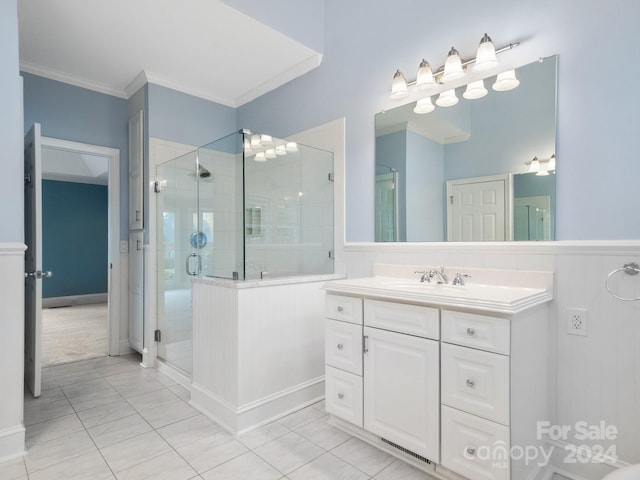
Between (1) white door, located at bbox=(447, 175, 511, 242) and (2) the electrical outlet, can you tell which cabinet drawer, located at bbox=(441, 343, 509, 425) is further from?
(1) white door, located at bbox=(447, 175, 511, 242)

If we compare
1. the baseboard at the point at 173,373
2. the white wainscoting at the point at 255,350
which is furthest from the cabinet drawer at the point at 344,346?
the baseboard at the point at 173,373

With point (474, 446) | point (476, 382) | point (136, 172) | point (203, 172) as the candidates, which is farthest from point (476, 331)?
point (136, 172)

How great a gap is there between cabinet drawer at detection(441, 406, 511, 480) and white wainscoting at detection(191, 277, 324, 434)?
1.07m

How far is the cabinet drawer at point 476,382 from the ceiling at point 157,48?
2435mm

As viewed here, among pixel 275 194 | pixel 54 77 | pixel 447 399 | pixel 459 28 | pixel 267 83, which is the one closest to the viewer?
pixel 447 399

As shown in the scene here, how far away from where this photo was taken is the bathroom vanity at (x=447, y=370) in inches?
56.1

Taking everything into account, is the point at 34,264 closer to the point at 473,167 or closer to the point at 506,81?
the point at 473,167

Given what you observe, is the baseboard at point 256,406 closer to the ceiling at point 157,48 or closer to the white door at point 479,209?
the white door at point 479,209

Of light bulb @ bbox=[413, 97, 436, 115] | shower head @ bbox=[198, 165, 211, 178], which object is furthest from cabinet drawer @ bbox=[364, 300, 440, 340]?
shower head @ bbox=[198, 165, 211, 178]

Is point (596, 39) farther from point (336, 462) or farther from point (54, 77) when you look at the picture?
point (54, 77)

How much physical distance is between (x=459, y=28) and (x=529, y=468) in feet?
7.48

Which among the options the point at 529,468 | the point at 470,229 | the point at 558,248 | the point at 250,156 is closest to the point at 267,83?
the point at 250,156

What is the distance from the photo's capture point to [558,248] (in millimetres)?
A: 1730

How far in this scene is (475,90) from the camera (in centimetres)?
201
